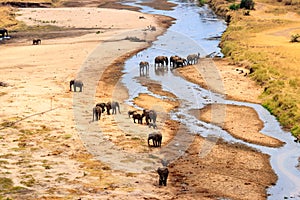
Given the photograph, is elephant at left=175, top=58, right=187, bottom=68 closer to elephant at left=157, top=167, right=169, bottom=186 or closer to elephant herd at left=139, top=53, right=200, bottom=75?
elephant herd at left=139, top=53, right=200, bottom=75

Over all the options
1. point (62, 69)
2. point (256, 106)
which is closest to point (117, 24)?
point (62, 69)

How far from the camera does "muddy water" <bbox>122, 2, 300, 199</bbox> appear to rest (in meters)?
25.1

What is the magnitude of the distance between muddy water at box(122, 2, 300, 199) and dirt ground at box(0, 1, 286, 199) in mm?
529

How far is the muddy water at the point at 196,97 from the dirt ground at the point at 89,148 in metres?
0.53

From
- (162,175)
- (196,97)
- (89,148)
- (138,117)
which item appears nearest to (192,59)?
(196,97)

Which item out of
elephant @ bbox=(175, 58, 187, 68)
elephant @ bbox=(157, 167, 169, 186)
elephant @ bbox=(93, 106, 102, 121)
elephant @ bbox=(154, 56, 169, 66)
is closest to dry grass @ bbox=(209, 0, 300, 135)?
elephant @ bbox=(175, 58, 187, 68)

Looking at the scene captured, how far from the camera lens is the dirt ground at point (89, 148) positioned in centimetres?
2106

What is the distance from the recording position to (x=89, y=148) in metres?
25.6


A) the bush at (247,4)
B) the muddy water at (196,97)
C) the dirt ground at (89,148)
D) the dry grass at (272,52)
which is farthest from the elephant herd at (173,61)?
the bush at (247,4)

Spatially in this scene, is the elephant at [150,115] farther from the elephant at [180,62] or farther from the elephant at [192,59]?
the elephant at [192,59]

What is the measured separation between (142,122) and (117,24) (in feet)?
150

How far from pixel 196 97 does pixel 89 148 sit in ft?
48.3

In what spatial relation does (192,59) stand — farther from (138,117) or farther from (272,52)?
(138,117)

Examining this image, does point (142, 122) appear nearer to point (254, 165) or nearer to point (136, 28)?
point (254, 165)
